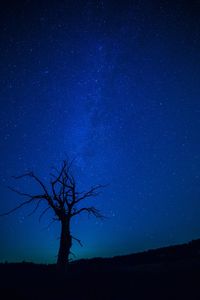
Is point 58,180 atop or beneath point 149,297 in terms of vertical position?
atop

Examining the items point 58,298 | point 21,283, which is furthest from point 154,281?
point 21,283

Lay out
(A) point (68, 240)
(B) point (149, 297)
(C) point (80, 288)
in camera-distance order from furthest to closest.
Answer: (A) point (68, 240), (C) point (80, 288), (B) point (149, 297)

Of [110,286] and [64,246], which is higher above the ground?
[64,246]

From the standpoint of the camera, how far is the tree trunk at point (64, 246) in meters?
16.6

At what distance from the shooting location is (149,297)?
9.67 meters

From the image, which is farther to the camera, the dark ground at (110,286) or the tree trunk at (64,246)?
the tree trunk at (64,246)

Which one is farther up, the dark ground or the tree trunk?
the tree trunk

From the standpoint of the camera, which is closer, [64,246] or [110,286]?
[110,286]

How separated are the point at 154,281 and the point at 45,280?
5.05m

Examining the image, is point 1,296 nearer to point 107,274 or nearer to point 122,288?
point 122,288

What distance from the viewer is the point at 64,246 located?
56.0 ft

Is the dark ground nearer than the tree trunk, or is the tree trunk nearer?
the dark ground

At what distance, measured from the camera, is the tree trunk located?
16594 millimetres

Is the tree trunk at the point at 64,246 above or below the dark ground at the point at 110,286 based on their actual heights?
above
